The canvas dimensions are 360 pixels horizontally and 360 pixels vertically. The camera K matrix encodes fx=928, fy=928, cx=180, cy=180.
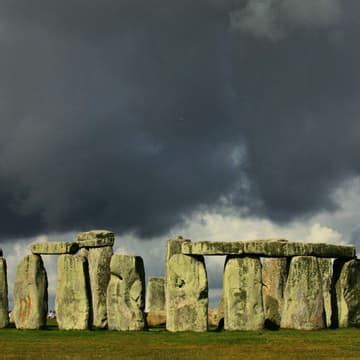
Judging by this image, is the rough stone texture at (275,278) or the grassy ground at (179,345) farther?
the rough stone texture at (275,278)

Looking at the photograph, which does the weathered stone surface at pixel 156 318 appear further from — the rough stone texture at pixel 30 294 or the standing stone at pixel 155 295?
the rough stone texture at pixel 30 294

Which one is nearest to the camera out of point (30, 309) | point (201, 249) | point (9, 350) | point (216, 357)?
point (216, 357)

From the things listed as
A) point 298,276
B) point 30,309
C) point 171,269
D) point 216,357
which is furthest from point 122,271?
point 216,357

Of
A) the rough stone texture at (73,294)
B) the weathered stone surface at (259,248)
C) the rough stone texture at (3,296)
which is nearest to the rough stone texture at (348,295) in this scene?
the weathered stone surface at (259,248)

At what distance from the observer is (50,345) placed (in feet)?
80.7

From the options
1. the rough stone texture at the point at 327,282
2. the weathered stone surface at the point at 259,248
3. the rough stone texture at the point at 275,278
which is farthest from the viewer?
the rough stone texture at the point at 275,278

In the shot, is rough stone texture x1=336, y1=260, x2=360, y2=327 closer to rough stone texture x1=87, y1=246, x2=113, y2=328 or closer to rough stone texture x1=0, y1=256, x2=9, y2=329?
rough stone texture x1=87, y1=246, x2=113, y2=328

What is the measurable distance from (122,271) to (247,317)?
13.7 ft

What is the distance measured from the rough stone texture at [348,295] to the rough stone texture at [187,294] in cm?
567

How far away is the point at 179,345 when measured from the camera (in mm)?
24516

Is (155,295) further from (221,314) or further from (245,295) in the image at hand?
(245,295)

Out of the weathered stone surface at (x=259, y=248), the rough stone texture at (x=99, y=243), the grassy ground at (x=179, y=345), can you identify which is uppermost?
the rough stone texture at (x=99, y=243)

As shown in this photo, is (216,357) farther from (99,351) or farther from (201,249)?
(201,249)

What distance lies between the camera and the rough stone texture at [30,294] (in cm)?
3062
